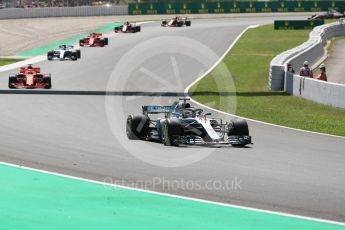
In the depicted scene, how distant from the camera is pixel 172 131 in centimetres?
1507

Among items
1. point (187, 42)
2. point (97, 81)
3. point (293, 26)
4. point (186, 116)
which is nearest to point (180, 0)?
point (293, 26)

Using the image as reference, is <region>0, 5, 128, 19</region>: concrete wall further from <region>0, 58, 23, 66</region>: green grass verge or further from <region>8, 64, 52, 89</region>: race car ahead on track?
<region>8, 64, 52, 89</region>: race car ahead on track

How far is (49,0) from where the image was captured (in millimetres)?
111062

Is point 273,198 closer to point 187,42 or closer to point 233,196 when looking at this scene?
point 233,196

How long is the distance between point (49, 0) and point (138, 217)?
4102 inches

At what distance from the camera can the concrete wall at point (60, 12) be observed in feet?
276

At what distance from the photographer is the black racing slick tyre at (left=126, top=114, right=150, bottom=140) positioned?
16.0 m

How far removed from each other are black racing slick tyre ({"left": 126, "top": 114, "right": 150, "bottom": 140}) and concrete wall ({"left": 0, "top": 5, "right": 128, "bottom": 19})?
229ft

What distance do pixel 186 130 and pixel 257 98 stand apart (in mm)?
12284

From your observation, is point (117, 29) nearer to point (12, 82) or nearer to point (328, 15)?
point (328, 15)

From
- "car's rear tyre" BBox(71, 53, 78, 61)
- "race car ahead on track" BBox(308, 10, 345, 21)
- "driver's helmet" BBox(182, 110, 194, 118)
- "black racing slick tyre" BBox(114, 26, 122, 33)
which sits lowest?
"car's rear tyre" BBox(71, 53, 78, 61)

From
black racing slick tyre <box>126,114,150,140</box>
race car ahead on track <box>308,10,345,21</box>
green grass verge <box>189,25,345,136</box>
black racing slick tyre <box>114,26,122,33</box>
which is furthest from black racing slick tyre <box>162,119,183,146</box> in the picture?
race car ahead on track <box>308,10,345,21</box>

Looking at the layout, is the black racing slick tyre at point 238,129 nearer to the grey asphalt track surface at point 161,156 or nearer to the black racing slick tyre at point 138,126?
the grey asphalt track surface at point 161,156

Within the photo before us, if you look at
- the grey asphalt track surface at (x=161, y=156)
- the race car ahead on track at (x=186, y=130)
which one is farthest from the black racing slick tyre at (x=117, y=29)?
the race car ahead on track at (x=186, y=130)
